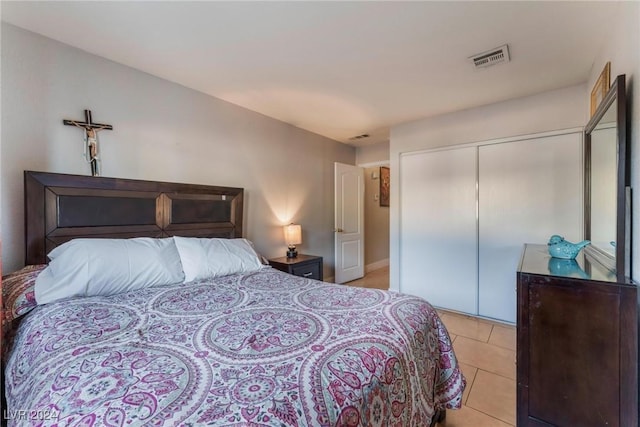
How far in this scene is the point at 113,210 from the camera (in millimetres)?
2104

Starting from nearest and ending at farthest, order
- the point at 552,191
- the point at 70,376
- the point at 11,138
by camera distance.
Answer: the point at 70,376 → the point at 11,138 → the point at 552,191

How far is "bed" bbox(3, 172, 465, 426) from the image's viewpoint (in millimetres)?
745

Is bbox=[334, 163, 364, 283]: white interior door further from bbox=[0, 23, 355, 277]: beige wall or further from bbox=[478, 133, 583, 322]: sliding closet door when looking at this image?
bbox=[478, 133, 583, 322]: sliding closet door

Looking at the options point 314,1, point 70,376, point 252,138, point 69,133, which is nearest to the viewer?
point 70,376

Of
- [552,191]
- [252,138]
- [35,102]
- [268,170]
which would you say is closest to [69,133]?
[35,102]

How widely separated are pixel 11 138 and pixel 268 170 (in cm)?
213

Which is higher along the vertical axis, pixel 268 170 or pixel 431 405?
pixel 268 170

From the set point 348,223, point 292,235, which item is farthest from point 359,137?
point 292,235

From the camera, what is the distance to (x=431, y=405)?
1345 mm

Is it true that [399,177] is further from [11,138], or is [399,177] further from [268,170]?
[11,138]

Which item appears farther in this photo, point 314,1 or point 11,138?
point 11,138

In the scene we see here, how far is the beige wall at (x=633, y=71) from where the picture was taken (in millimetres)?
1316

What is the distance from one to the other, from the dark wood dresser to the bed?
0.38 meters

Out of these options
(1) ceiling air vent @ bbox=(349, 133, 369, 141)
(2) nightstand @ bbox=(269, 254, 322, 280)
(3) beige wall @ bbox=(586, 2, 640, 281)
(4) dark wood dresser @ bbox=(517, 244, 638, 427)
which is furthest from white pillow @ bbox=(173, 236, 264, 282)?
(1) ceiling air vent @ bbox=(349, 133, 369, 141)
